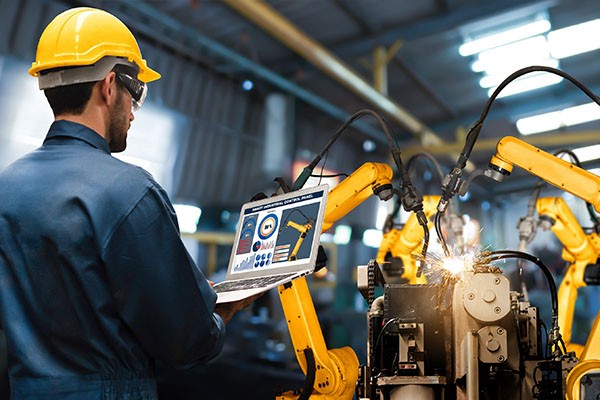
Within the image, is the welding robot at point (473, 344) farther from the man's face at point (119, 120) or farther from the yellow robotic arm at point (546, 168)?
the man's face at point (119, 120)

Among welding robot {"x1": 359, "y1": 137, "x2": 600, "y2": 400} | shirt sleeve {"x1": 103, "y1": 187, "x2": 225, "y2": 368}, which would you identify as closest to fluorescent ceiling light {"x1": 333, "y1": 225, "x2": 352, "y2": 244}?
welding robot {"x1": 359, "y1": 137, "x2": 600, "y2": 400}

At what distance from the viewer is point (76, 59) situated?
1.57m

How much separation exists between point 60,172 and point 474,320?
1443mm

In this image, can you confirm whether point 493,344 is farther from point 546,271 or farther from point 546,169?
point 546,169

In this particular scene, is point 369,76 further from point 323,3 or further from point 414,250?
point 414,250

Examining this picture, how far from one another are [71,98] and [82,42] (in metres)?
0.16

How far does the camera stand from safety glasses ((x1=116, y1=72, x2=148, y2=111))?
63.9 inches

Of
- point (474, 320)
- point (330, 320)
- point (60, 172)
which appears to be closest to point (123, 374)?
point (60, 172)

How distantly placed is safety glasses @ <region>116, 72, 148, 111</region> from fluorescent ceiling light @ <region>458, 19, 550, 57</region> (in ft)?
21.5

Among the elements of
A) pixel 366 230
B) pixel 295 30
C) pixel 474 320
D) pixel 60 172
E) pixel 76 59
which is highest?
pixel 295 30

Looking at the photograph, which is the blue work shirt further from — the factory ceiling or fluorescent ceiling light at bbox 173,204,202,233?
fluorescent ceiling light at bbox 173,204,202,233

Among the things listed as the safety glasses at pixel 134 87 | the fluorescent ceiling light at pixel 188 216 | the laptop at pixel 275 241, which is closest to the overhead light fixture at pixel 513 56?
the fluorescent ceiling light at pixel 188 216

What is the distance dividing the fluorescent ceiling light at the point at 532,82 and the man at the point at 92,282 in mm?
7653

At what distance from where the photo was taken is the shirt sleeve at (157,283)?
4.46 ft
